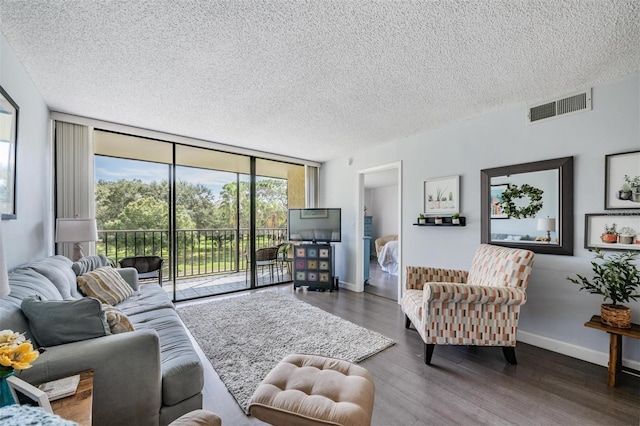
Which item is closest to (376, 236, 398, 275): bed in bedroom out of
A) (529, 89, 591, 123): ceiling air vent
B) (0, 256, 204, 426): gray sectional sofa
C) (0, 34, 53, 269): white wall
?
(529, 89, 591, 123): ceiling air vent

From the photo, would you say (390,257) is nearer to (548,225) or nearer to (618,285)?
(548,225)

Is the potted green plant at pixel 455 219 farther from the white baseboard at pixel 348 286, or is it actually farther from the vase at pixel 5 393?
the vase at pixel 5 393

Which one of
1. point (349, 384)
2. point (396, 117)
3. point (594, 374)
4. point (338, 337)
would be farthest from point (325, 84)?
point (594, 374)

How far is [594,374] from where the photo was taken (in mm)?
2070

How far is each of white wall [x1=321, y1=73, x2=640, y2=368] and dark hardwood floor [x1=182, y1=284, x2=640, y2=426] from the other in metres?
0.26

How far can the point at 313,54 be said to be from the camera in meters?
1.90

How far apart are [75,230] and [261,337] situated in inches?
86.1

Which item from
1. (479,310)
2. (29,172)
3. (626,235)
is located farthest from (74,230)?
(626,235)

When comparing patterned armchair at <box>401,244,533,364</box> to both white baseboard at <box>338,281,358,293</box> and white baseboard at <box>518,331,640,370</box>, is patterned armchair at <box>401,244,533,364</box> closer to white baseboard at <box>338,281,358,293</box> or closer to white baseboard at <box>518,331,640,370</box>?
white baseboard at <box>518,331,640,370</box>

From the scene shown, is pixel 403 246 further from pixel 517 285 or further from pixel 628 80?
pixel 628 80

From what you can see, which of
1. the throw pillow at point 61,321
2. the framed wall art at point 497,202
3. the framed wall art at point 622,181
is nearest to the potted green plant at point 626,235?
the framed wall art at point 622,181

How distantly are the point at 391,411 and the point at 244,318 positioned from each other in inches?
78.7

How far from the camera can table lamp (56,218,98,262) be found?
266 centimetres

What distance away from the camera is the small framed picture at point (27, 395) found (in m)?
0.75
